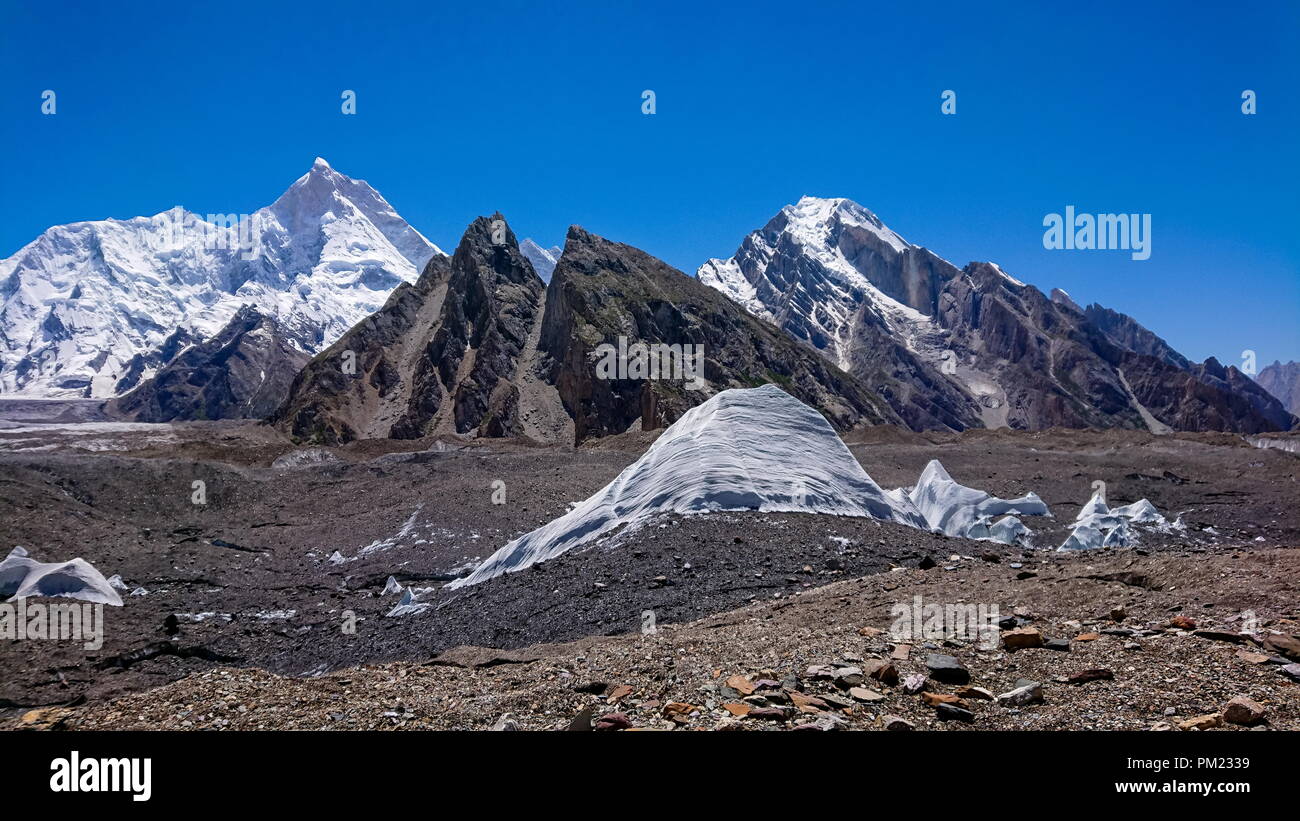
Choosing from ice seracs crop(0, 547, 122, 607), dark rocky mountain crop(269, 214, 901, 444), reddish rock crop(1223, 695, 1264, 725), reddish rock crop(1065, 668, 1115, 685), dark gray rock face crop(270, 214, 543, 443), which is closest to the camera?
reddish rock crop(1223, 695, 1264, 725)

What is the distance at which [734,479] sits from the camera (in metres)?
15.5

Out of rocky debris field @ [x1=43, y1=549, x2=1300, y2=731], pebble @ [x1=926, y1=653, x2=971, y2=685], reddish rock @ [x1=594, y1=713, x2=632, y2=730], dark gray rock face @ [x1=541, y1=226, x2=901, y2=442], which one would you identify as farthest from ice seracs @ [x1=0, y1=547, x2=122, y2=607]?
dark gray rock face @ [x1=541, y1=226, x2=901, y2=442]

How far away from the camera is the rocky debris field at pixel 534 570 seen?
7.03 m

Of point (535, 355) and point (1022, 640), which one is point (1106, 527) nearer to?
point (1022, 640)

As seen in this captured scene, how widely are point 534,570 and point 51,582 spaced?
1118cm

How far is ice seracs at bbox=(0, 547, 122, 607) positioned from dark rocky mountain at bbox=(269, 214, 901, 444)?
5621 centimetres

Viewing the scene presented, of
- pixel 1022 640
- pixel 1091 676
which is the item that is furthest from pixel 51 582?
pixel 1091 676

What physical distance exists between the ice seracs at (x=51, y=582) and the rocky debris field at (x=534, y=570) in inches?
31.4

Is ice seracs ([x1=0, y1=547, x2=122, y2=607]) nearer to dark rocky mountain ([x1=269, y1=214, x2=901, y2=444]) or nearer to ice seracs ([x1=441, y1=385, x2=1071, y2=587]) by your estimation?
ice seracs ([x1=441, y1=385, x2=1071, y2=587])

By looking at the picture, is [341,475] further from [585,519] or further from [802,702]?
[802,702]

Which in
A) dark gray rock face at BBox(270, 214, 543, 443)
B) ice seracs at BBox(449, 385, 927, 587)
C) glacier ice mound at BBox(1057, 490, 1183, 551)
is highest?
dark gray rock face at BBox(270, 214, 543, 443)

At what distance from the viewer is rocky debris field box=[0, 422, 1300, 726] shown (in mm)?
7031

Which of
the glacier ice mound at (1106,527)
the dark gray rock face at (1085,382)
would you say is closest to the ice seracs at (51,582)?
the glacier ice mound at (1106,527)

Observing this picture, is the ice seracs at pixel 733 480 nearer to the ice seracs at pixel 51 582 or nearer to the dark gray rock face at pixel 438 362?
the ice seracs at pixel 51 582
